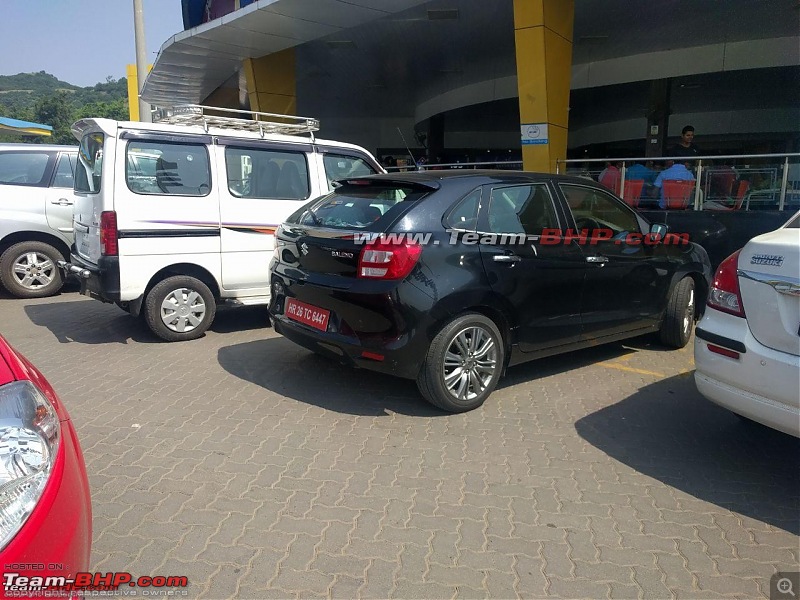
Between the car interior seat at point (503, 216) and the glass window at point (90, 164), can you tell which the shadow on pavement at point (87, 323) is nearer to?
the glass window at point (90, 164)

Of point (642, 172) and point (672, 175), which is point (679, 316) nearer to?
point (672, 175)

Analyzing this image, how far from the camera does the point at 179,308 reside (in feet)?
19.5

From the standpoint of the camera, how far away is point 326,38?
53.6 ft

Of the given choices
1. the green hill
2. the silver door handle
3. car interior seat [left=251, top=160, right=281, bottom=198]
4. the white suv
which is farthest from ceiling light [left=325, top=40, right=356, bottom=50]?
the green hill

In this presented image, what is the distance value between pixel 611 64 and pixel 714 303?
1760 cm

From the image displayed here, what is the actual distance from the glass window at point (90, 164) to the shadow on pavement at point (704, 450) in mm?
4706

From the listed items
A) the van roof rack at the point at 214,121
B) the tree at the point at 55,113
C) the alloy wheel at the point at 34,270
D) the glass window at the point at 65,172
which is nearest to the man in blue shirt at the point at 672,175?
the van roof rack at the point at 214,121

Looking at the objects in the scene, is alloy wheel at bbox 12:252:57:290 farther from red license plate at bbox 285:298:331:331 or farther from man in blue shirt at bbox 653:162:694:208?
man in blue shirt at bbox 653:162:694:208

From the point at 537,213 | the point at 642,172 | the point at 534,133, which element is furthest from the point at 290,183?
the point at 534,133

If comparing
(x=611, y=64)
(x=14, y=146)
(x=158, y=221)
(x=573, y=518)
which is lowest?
(x=573, y=518)

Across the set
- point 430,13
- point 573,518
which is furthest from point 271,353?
point 430,13

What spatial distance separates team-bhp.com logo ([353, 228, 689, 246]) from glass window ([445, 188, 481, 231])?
0.18 ft

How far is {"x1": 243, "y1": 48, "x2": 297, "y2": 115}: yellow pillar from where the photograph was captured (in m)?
17.2

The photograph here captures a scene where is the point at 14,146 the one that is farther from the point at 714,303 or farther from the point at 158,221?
the point at 714,303
